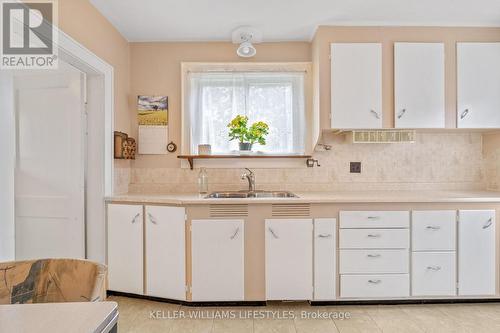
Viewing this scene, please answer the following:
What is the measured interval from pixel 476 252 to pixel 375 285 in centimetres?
84

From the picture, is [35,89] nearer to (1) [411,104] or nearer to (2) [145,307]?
(2) [145,307]

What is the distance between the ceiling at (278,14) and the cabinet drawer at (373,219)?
5.35ft

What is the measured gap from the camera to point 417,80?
2.80 metres

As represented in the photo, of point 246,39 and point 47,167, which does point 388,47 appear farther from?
point 47,167

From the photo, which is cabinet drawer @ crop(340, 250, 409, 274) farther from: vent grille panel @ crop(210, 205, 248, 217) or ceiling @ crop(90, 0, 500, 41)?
ceiling @ crop(90, 0, 500, 41)

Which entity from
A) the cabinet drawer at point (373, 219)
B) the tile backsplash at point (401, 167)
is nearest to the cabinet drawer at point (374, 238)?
the cabinet drawer at point (373, 219)

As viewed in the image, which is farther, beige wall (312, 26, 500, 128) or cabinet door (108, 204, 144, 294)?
beige wall (312, 26, 500, 128)

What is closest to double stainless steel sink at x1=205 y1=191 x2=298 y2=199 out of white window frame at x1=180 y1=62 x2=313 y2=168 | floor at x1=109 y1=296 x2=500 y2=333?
white window frame at x1=180 y1=62 x2=313 y2=168

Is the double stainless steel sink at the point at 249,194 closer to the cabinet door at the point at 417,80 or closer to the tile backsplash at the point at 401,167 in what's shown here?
the tile backsplash at the point at 401,167

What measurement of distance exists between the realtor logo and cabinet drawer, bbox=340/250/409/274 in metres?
2.51

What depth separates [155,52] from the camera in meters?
3.18

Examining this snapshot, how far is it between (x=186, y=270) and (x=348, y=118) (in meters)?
1.85

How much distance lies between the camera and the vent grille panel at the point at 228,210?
2492 mm

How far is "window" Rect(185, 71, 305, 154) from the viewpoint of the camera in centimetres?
319
